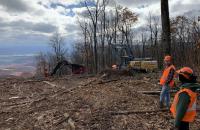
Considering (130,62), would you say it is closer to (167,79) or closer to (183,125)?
(167,79)

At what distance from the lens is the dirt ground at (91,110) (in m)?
8.38

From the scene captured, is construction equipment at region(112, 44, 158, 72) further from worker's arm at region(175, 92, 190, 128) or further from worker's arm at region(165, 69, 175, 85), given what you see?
worker's arm at region(175, 92, 190, 128)

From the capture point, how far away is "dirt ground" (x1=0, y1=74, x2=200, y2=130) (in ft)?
27.5

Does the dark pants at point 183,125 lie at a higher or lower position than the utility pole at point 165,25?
lower

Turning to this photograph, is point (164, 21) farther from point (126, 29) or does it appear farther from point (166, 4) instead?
point (126, 29)

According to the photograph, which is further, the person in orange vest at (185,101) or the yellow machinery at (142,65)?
the yellow machinery at (142,65)

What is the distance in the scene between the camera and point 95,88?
13.9m

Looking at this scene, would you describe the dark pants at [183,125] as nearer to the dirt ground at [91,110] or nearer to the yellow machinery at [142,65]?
the dirt ground at [91,110]

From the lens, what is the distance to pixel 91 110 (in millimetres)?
9664

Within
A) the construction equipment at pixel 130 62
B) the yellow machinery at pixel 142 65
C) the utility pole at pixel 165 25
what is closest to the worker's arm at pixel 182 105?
the utility pole at pixel 165 25

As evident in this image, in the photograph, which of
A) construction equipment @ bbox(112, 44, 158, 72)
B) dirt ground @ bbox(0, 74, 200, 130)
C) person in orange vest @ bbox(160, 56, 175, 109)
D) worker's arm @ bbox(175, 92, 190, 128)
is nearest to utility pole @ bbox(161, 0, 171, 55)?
dirt ground @ bbox(0, 74, 200, 130)

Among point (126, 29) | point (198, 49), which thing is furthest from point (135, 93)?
point (126, 29)

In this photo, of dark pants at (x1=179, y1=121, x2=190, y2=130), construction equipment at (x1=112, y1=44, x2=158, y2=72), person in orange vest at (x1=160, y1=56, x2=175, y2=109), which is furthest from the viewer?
construction equipment at (x1=112, y1=44, x2=158, y2=72)

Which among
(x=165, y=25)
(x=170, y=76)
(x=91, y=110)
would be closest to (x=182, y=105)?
(x=170, y=76)
